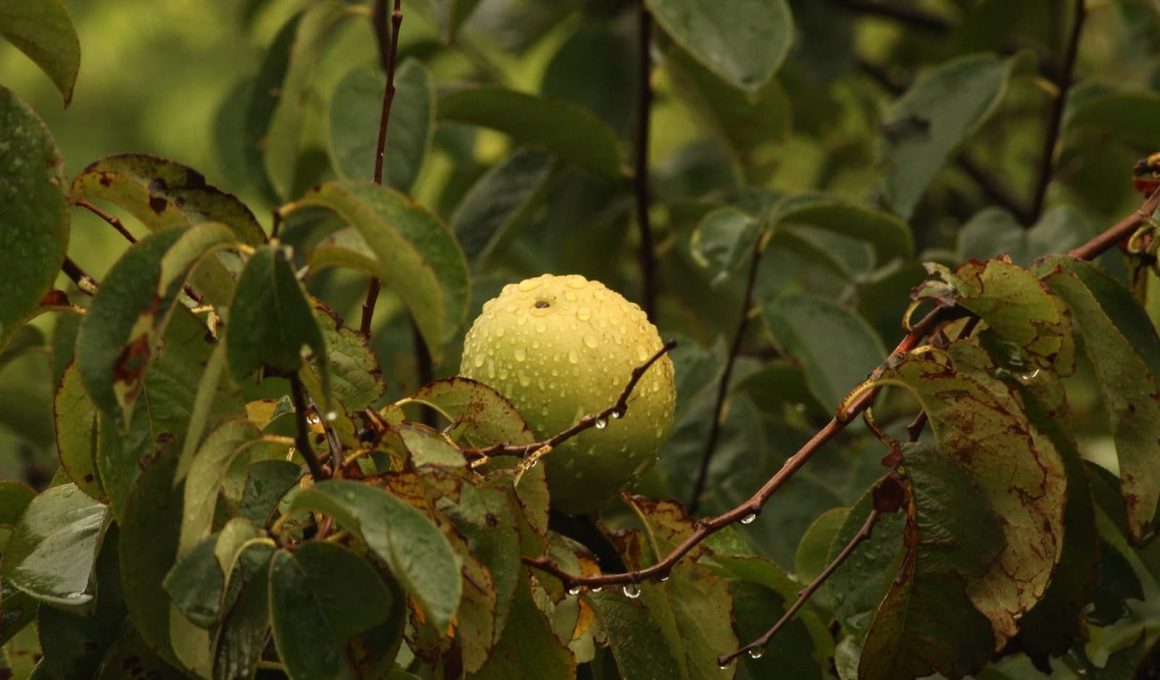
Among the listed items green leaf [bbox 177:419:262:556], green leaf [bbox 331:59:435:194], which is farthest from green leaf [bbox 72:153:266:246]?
green leaf [bbox 331:59:435:194]

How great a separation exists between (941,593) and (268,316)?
45cm

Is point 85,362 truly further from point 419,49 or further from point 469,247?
point 419,49

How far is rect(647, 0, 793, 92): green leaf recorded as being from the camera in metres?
1.49

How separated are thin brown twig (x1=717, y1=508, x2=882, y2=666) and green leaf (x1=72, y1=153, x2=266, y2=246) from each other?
397 mm

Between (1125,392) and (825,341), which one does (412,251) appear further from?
(825,341)

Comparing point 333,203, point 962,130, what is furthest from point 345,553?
point 962,130

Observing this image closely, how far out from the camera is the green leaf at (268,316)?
0.69 meters

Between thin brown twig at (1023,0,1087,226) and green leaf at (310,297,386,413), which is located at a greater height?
green leaf at (310,297,386,413)

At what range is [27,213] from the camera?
765mm

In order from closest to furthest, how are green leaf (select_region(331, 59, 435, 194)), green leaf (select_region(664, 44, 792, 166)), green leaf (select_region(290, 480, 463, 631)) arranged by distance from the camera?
green leaf (select_region(290, 480, 463, 631)), green leaf (select_region(331, 59, 435, 194)), green leaf (select_region(664, 44, 792, 166))

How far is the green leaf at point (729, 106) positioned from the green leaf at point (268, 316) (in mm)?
1149

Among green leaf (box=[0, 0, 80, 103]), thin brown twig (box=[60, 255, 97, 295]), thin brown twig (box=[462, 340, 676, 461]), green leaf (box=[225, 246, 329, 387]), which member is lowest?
thin brown twig (box=[462, 340, 676, 461])

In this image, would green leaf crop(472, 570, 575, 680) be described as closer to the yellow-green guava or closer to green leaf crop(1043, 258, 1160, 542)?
the yellow-green guava

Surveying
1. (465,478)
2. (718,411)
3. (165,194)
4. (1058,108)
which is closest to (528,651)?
(465,478)
